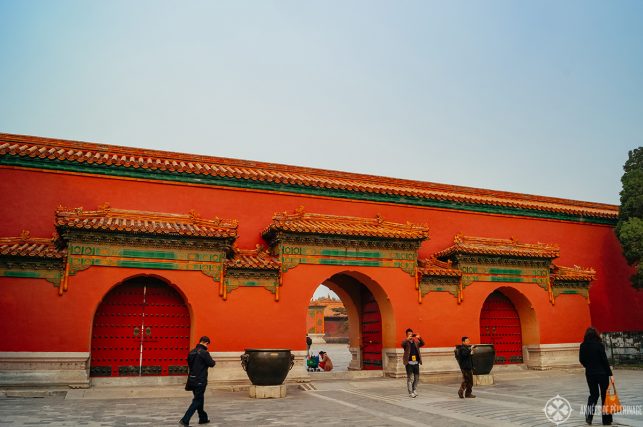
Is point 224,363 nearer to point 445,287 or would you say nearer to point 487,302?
point 445,287

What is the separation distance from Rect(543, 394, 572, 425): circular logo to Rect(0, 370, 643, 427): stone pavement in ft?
0.41

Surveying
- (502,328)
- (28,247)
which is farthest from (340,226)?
(28,247)

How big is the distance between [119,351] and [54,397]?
90.0 inches

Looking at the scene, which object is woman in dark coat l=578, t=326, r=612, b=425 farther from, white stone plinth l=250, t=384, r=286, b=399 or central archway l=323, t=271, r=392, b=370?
central archway l=323, t=271, r=392, b=370

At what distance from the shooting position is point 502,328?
17969 mm

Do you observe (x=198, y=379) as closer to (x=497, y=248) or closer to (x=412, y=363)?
(x=412, y=363)

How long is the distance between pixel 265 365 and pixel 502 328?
1032 cm

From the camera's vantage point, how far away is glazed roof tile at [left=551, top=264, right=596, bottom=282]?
17984 millimetres

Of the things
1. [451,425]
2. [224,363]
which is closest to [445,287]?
[224,363]

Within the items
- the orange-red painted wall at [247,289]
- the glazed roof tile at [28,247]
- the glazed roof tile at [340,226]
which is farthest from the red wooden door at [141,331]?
the glazed roof tile at [340,226]

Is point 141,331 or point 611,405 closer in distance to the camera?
point 611,405

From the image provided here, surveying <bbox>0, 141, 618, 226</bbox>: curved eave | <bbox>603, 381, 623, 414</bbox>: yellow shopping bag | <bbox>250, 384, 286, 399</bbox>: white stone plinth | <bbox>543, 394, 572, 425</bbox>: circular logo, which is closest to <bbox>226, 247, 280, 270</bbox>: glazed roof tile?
<bbox>0, 141, 618, 226</bbox>: curved eave

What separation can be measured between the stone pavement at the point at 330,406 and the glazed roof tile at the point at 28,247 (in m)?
3.21

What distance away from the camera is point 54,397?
10.9m
